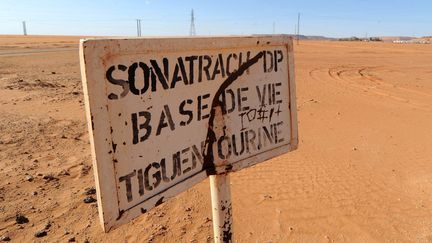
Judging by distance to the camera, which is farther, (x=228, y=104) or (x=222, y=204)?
(x=222, y=204)

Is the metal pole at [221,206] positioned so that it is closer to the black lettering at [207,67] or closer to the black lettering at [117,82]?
the black lettering at [207,67]

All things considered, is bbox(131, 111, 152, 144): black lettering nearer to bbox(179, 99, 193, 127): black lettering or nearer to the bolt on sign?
the bolt on sign

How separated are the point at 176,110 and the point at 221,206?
1.85 feet

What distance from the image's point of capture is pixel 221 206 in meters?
1.70

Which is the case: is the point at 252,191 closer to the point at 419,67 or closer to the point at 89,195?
the point at 89,195

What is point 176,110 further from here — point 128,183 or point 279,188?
point 279,188

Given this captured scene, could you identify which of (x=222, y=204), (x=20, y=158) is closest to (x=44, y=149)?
(x=20, y=158)

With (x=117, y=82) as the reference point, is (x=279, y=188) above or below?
below

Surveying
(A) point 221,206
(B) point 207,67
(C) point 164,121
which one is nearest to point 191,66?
(B) point 207,67

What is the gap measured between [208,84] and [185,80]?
12 cm

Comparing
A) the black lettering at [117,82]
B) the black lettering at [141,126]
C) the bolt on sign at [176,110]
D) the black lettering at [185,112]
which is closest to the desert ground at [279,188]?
the bolt on sign at [176,110]

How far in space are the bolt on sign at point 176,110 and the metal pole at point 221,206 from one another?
0.09 meters

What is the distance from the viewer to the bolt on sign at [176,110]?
1.16m

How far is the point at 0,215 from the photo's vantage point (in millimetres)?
3379
